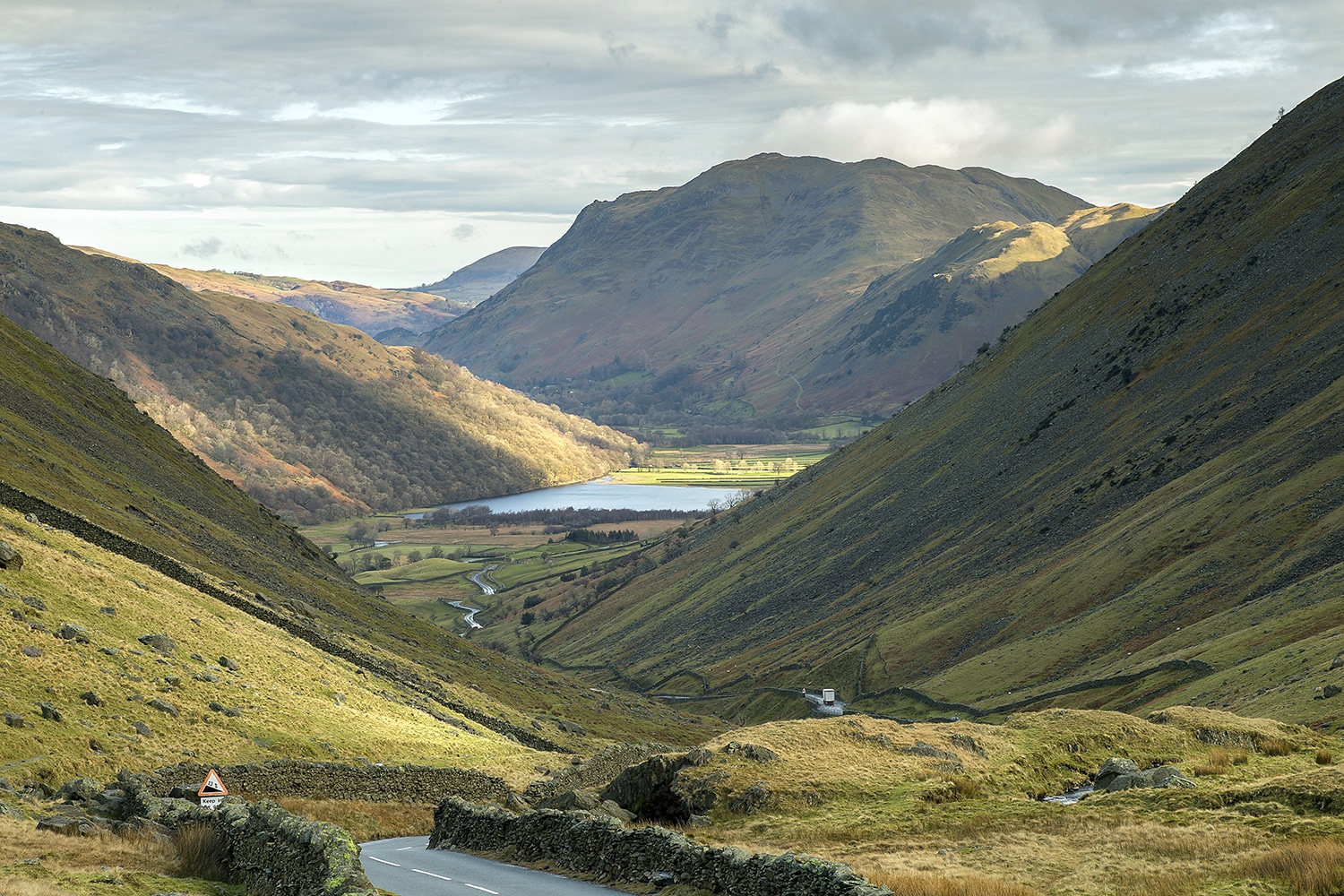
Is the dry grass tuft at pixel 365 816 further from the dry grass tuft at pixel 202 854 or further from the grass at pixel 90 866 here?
the grass at pixel 90 866

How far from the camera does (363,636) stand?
84688mm

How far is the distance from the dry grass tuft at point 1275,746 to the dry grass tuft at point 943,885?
2035cm

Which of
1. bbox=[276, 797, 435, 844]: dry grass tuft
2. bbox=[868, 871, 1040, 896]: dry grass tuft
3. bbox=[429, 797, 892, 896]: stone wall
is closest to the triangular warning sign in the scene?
bbox=[276, 797, 435, 844]: dry grass tuft

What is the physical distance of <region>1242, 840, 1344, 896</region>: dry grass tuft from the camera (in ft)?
68.3

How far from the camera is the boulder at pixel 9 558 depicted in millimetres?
44281

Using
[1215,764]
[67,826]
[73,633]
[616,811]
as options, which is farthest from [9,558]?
[1215,764]

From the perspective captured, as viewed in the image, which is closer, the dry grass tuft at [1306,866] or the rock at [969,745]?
the dry grass tuft at [1306,866]

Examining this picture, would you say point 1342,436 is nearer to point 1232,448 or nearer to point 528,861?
point 1232,448

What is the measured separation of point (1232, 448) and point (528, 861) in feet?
307

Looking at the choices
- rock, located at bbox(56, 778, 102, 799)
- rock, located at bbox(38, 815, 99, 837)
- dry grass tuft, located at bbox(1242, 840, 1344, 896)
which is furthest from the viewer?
rock, located at bbox(56, 778, 102, 799)

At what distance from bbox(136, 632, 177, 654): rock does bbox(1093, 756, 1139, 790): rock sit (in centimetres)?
3306

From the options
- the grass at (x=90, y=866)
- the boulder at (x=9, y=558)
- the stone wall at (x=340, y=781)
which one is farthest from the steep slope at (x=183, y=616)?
the grass at (x=90, y=866)

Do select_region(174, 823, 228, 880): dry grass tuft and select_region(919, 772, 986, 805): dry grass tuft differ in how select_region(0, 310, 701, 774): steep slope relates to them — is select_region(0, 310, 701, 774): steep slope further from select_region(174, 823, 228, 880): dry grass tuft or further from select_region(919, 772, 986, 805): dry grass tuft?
select_region(919, 772, 986, 805): dry grass tuft

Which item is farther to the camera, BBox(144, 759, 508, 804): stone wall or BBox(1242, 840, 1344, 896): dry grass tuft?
BBox(144, 759, 508, 804): stone wall
